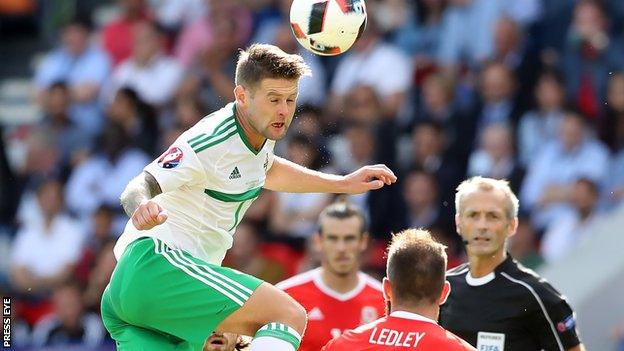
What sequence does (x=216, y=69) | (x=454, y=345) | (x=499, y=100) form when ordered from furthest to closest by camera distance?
1. (x=216, y=69)
2. (x=499, y=100)
3. (x=454, y=345)

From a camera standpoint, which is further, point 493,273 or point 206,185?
point 493,273

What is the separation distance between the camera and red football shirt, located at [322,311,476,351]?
595 centimetres

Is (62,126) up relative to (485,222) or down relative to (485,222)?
up

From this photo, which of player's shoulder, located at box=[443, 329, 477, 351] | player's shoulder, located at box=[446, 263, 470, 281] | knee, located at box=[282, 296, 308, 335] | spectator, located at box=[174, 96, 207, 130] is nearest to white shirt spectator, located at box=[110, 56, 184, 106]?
spectator, located at box=[174, 96, 207, 130]

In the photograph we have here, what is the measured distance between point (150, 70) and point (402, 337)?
31.7 feet

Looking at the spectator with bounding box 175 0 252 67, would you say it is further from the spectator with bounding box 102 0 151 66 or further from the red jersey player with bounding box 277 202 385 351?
the red jersey player with bounding box 277 202 385 351

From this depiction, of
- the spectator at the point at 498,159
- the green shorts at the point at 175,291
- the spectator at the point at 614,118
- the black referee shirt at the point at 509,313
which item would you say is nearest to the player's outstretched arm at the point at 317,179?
the green shorts at the point at 175,291

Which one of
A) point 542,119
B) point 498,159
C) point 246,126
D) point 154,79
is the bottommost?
point 246,126

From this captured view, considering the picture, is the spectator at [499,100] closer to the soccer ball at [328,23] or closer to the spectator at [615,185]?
the spectator at [615,185]

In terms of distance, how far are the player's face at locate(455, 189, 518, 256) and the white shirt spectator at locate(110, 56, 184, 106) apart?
24.2 feet

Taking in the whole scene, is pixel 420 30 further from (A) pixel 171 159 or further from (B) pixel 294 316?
(B) pixel 294 316

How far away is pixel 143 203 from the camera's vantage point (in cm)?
610

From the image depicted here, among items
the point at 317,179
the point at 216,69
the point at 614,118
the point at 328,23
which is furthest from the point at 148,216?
the point at 216,69

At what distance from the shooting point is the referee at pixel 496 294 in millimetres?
7477
